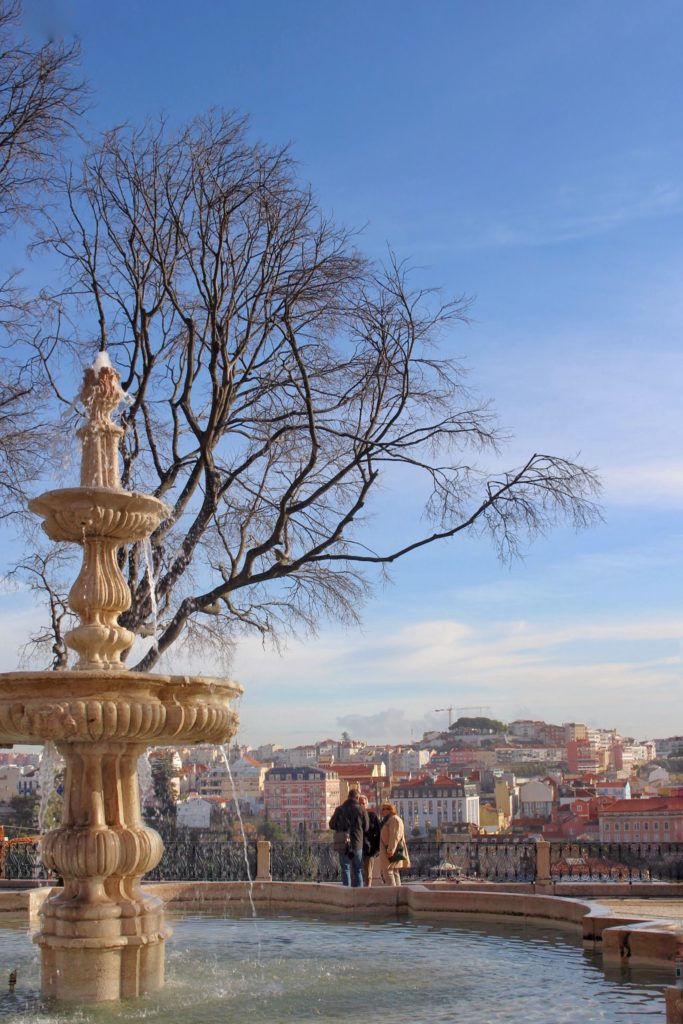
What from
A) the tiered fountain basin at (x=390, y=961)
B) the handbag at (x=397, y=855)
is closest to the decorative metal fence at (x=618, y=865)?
the handbag at (x=397, y=855)

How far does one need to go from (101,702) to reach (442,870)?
583 inches

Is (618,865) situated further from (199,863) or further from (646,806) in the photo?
(646,806)

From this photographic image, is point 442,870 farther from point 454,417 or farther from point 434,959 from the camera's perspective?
point 434,959

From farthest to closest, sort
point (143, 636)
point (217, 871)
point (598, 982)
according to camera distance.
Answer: point (217, 871), point (143, 636), point (598, 982)

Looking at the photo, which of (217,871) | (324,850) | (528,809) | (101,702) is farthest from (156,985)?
(528,809)

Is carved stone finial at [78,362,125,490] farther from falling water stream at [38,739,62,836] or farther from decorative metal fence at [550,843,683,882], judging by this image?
decorative metal fence at [550,843,683,882]

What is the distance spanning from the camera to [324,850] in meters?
19.0

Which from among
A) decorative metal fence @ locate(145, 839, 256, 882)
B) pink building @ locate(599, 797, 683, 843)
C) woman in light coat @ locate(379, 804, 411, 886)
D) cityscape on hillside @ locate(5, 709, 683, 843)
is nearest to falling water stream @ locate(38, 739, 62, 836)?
woman in light coat @ locate(379, 804, 411, 886)

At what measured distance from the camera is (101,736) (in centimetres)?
703

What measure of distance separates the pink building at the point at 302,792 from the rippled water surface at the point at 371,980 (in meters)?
101

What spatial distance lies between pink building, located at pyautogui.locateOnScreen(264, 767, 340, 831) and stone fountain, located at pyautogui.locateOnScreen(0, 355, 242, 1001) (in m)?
104

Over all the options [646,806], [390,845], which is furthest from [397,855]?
[646,806]

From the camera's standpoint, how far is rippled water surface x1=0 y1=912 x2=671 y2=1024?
6535 mm

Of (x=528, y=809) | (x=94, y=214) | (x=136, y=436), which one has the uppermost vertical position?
(x=94, y=214)
